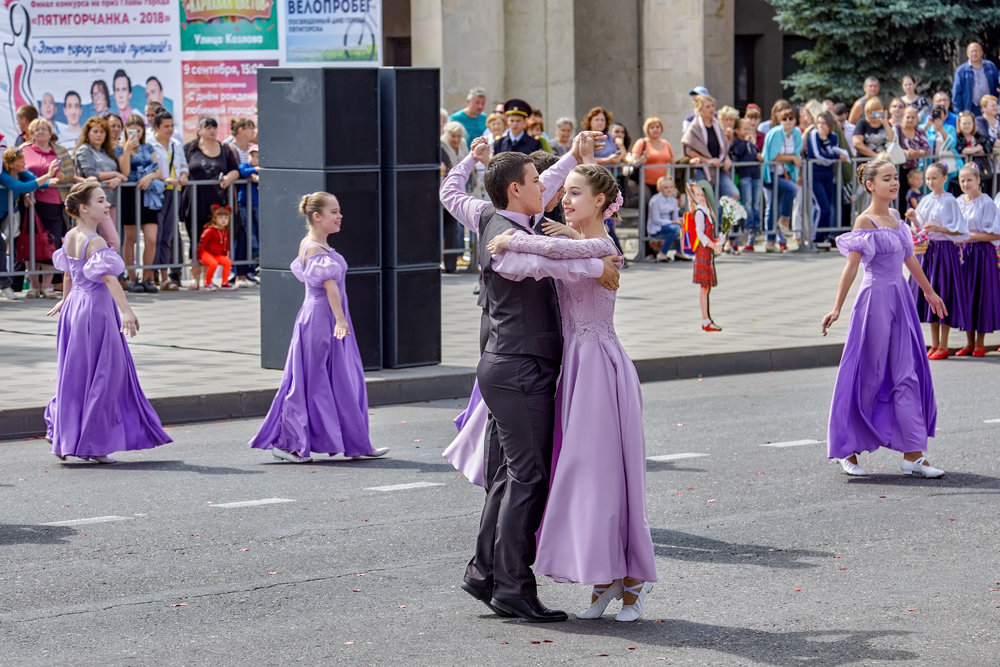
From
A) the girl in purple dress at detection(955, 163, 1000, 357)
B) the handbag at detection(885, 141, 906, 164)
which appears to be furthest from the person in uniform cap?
the handbag at detection(885, 141, 906, 164)

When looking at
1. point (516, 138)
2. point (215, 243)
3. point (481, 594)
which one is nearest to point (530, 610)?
point (481, 594)

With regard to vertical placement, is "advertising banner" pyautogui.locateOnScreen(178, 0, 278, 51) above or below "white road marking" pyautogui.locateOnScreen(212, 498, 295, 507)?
above

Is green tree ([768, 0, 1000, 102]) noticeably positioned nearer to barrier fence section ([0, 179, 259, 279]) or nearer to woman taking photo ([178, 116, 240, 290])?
barrier fence section ([0, 179, 259, 279])

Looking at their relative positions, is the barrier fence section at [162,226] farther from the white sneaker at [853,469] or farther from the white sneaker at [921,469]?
the white sneaker at [921,469]

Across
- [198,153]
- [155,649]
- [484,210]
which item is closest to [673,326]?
[198,153]

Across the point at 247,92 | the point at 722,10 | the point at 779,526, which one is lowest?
the point at 779,526

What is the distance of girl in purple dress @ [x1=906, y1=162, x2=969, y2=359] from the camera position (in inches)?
597

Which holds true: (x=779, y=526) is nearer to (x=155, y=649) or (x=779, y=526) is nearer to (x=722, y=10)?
(x=155, y=649)

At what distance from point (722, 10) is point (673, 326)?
57.4ft

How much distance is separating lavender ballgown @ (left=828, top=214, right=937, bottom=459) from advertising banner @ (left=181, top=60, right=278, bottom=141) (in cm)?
1308

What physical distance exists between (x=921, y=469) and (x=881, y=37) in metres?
21.3

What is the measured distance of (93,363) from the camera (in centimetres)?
1054

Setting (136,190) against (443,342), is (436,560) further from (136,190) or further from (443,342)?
(136,190)

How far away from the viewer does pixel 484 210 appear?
23.2 feet
